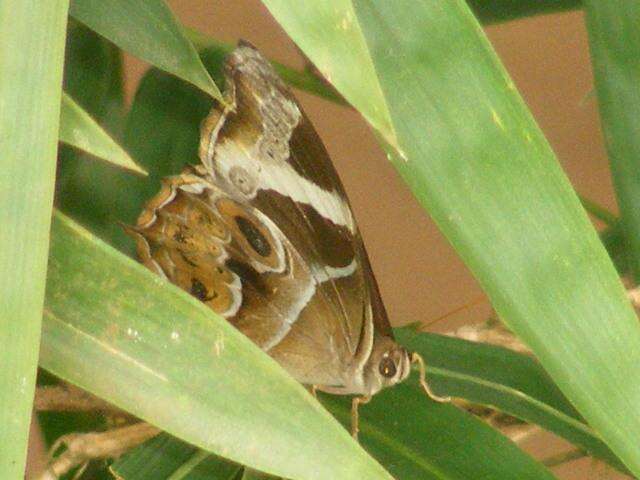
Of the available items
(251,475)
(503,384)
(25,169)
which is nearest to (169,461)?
(251,475)

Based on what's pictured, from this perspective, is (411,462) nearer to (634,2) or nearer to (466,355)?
(466,355)

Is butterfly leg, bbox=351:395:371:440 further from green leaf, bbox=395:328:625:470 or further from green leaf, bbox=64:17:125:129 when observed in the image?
green leaf, bbox=64:17:125:129

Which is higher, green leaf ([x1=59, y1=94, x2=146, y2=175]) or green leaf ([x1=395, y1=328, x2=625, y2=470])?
green leaf ([x1=395, y1=328, x2=625, y2=470])


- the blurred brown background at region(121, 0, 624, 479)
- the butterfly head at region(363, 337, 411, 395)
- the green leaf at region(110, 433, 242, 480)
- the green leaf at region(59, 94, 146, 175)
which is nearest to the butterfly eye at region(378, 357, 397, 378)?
the butterfly head at region(363, 337, 411, 395)

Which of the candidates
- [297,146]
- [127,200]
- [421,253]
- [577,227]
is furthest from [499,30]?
[577,227]

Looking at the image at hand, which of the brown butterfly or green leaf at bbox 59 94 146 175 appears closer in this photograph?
green leaf at bbox 59 94 146 175

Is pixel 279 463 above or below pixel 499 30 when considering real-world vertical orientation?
below

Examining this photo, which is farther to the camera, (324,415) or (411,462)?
(411,462)
